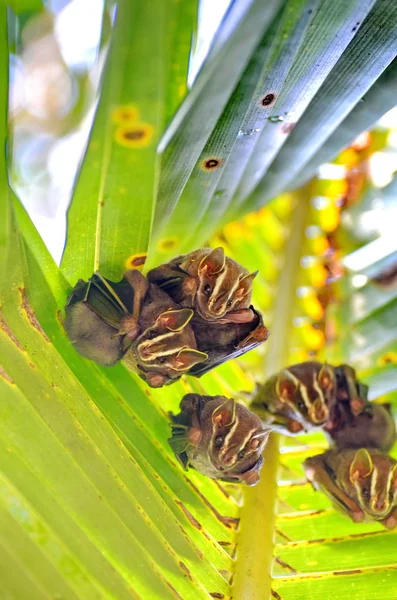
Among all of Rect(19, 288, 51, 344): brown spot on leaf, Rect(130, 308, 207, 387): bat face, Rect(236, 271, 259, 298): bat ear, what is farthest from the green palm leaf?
Rect(236, 271, 259, 298): bat ear

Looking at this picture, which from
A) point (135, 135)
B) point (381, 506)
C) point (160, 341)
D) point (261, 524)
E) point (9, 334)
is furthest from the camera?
point (261, 524)

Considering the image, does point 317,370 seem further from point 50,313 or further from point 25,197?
point 25,197

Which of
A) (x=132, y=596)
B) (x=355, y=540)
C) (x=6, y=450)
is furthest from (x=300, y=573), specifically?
(x=6, y=450)

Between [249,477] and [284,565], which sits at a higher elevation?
[249,477]

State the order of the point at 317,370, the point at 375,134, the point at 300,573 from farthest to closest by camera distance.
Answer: the point at 375,134, the point at 317,370, the point at 300,573

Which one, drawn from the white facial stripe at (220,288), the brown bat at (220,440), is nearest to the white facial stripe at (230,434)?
the brown bat at (220,440)

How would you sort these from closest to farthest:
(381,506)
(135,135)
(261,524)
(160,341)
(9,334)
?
(135,135) → (9,334) → (160,341) → (381,506) → (261,524)

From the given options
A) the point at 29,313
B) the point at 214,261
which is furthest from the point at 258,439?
the point at 29,313

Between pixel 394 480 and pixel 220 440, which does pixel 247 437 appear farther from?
pixel 394 480
